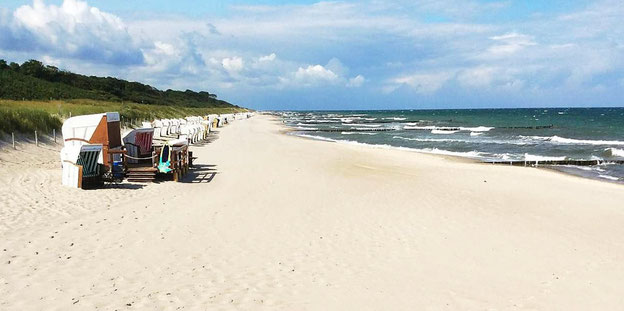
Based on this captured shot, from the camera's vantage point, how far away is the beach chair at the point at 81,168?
11.1 meters

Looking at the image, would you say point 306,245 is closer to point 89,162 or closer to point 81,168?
point 81,168

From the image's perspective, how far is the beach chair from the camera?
11078 mm

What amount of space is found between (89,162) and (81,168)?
570 mm

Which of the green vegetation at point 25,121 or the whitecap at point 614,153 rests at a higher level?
the green vegetation at point 25,121

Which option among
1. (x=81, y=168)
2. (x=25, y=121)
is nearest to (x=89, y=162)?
(x=81, y=168)

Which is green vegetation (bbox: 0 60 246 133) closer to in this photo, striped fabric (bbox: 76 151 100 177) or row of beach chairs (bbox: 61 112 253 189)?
row of beach chairs (bbox: 61 112 253 189)

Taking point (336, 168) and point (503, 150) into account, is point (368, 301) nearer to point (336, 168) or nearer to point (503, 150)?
point (336, 168)

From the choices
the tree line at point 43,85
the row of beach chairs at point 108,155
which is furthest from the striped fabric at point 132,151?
the tree line at point 43,85

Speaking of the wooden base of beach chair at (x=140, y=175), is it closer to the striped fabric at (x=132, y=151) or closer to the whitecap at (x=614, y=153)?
the striped fabric at (x=132, y=151)

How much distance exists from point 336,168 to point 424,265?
34.6ft

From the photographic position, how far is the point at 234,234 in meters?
7.82

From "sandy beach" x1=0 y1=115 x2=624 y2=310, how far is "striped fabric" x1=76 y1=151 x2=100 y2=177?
667 millimetres

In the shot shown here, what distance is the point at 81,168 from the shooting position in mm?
11023

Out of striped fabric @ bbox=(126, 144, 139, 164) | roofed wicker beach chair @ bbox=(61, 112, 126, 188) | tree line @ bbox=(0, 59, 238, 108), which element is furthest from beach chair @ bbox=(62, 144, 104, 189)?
tree line @ bbox=(0, 59, 238, 108)
